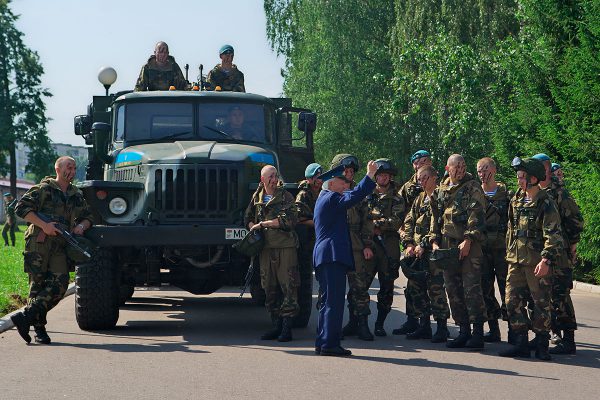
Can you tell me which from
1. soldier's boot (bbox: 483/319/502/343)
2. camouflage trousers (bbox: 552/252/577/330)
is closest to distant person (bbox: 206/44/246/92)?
soldier's boot (bbox: 483/319/502/343)

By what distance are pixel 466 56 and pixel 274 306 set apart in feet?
59.1

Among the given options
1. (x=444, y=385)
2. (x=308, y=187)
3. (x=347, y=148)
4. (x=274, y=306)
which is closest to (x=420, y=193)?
(x=308, y=187)

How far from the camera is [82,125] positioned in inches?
576

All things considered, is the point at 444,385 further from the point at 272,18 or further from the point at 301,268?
the point at 272,18

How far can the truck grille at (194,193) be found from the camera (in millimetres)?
12383

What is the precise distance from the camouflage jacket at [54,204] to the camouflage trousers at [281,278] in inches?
74.4

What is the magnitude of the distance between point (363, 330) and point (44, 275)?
334 cm

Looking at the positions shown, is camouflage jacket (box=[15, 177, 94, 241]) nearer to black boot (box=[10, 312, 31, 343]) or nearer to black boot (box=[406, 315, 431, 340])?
black boot (box=[10, 312, 31, 343])

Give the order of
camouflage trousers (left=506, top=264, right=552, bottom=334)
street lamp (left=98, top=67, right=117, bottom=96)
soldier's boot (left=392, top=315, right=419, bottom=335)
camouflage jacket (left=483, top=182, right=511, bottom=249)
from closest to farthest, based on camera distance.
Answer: camouflage trousers (left=506, top=264, right=552, bottom=334), camouflage jacket (left=483, top=182, right=511, bottom=249), soldier's boot (left=392, top=315, right=419, bottom=335), street lamp (left=98, top=67, right=117, bottom=96)

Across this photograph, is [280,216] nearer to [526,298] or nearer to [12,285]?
[526,298]

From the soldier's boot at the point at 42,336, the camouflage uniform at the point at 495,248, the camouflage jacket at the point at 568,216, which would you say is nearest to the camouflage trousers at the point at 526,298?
the camouflage jacket at the point at 568,216

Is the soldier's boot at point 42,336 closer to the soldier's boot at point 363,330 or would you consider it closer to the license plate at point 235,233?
the license plate at point 235,233

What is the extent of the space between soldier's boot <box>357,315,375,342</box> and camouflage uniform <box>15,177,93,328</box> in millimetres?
3085

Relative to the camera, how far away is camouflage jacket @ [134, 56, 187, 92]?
48.8 ft
